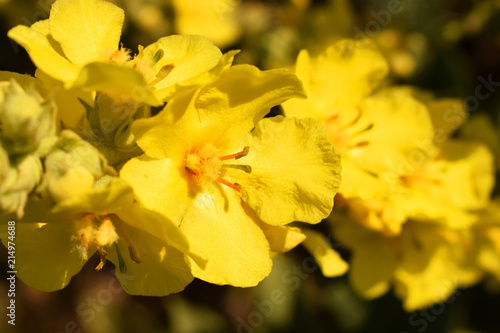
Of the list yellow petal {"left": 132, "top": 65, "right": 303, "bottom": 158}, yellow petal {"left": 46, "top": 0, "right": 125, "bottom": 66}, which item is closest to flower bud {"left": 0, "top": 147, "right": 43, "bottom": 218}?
yellow petal {"left": 132, "top": 65, "right": 303, "bottom": 158}

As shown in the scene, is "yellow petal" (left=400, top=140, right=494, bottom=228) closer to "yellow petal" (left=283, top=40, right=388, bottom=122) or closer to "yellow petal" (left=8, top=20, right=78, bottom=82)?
"yellow petal" (left=283, top=40, right=388, bottom=122)

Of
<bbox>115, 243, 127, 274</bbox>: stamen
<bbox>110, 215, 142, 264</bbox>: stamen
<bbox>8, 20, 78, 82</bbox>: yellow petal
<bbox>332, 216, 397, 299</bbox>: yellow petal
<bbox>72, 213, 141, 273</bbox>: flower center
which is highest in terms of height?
<bbox>8, 20, 78, 82</bbox>: yellow petal

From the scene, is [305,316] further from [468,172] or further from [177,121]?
[177,121]

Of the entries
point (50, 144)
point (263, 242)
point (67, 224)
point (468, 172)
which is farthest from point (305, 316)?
point (50, 144)

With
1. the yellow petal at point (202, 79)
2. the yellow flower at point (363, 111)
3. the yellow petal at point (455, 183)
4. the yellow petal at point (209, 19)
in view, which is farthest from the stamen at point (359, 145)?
the yellow petal at point (209, 19)

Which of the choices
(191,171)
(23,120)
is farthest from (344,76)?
(23,120)
